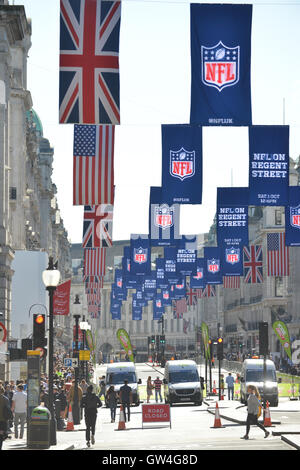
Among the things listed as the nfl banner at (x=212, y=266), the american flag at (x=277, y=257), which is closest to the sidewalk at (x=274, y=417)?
the nfl banner at (x=212, y=266)

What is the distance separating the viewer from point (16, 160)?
65562 mm

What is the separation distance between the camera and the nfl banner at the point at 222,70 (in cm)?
2850

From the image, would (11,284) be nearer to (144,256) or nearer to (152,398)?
(152,398)

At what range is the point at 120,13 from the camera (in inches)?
1137

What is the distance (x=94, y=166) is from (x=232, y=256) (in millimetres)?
23051

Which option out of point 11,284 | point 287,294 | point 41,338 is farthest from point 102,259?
point 287,294

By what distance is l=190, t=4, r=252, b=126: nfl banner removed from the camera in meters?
28.5

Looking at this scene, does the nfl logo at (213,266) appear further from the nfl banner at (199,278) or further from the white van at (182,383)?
the white van at (182,383)

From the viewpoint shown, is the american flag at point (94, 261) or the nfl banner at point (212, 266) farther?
the nfl banner at point (212, 266)

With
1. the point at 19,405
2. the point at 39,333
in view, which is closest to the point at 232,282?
the point at 19,405

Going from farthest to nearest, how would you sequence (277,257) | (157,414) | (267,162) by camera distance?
(277,257)
(267,162)
(157,414)

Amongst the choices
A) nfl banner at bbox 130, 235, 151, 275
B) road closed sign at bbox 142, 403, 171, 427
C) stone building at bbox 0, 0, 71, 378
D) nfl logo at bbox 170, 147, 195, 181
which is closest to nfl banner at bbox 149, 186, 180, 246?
stone building at bbox 0, 0, 71, 378

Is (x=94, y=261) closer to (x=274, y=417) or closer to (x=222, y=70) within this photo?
(x=274, y=417)

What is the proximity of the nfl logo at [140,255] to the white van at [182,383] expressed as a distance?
18.9 m
